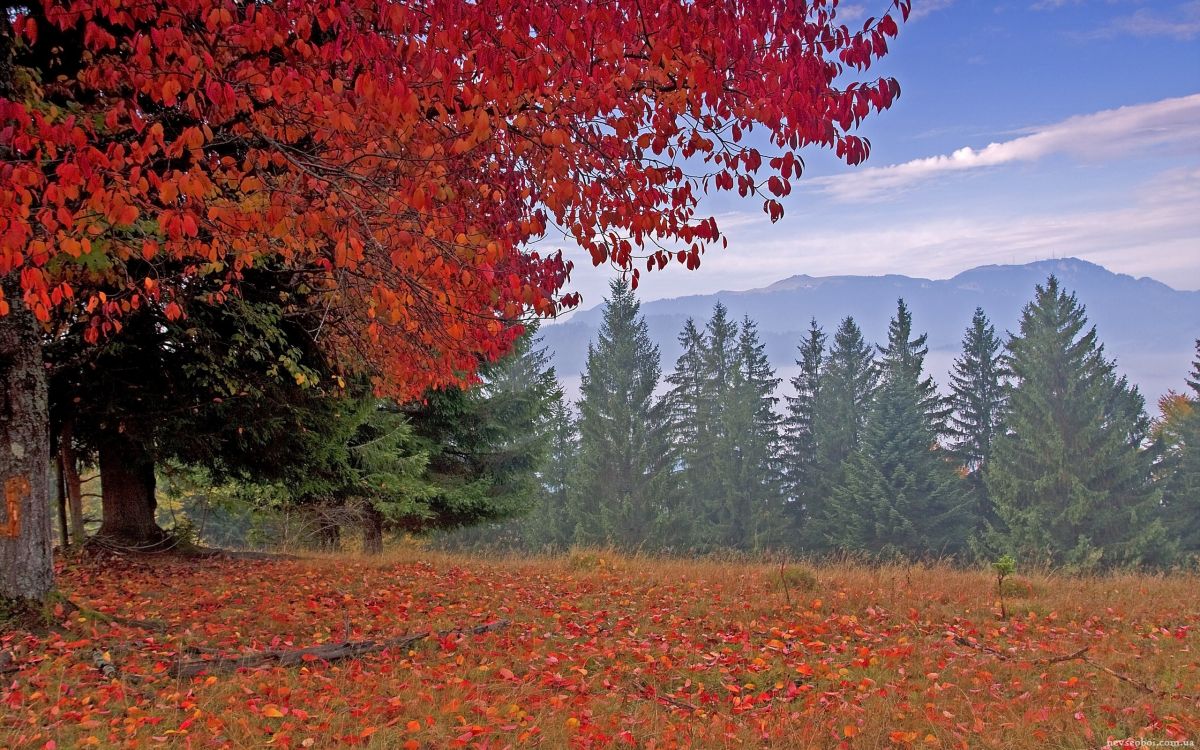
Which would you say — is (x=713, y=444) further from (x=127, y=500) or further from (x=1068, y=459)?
(x=127, y=500)

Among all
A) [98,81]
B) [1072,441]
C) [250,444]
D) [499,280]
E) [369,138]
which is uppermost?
[98,81]

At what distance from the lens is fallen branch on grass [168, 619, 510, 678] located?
17.9ft

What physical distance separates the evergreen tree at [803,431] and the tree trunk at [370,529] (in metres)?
35.7

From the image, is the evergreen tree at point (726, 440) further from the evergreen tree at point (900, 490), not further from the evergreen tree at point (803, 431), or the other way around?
the evergreen tree at point (900, 490)

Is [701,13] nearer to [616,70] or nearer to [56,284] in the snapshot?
[616,70]

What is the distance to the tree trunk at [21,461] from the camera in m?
6.10

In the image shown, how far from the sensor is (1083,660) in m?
6.32

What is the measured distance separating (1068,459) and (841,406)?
44.5ft

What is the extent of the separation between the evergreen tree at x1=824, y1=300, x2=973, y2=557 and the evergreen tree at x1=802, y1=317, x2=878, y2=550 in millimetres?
4596

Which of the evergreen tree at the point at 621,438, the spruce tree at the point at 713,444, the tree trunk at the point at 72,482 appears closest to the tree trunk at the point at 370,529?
the tree trunk at the point at 72,482

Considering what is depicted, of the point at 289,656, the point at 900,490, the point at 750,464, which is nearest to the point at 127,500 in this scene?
the point at 289,656

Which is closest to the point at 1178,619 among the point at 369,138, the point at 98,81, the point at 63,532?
the point at 369,138

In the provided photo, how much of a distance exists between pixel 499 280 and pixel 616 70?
241cm

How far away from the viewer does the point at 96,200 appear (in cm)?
474
